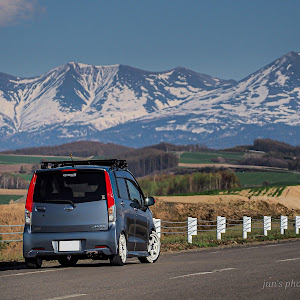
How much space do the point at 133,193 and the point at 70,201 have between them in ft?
8.20

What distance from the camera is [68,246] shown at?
55.3 feet

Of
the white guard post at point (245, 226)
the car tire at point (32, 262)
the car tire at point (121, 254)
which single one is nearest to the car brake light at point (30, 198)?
the car tire at point (32, 262)

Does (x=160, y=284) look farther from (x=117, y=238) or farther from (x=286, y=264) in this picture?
(x=286, y=264)

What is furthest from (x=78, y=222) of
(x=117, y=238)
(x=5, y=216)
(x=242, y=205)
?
(x=242, y=205)

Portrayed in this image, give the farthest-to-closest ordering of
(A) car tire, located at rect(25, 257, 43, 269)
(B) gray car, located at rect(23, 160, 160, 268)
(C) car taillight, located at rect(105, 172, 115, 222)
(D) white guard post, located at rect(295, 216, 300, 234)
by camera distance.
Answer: (D) white guard post, located at rect(295, 216, 300, 234) < (A) car tire, located at rect(25, 257, 43, 269) < (C) car taillight, located at rect(105, 172, 115, 222) < (B) gray car, located at rect(23, 160, 160, 268)

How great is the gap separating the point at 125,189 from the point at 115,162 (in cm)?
76

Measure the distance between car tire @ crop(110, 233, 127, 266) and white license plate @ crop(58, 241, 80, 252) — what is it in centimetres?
91

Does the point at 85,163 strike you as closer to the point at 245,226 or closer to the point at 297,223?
the point at 245,226

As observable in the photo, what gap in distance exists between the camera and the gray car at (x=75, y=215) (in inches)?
663

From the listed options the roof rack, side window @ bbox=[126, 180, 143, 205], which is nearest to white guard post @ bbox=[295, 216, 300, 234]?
side window @ bbox=[126, 180, 143, 205]

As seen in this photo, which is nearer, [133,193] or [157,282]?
[157,282]

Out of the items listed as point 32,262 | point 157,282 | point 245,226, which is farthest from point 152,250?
point 245,226

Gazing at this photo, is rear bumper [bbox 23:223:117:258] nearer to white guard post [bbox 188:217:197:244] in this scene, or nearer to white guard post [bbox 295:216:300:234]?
white guard post [bbox 188:217:197:244]

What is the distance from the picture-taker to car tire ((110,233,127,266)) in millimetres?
17314
